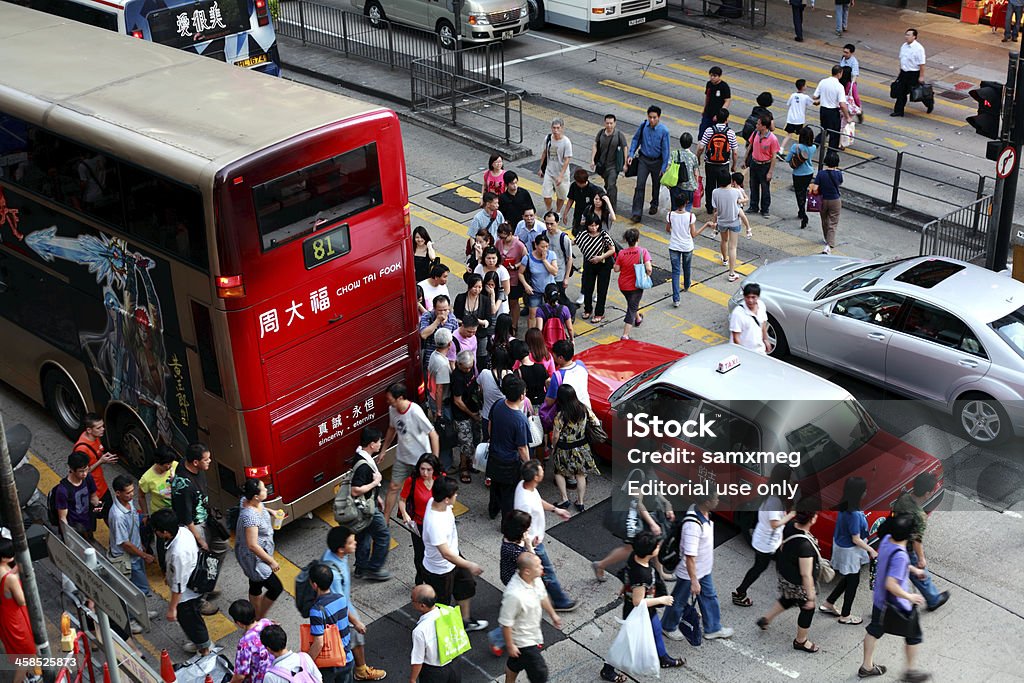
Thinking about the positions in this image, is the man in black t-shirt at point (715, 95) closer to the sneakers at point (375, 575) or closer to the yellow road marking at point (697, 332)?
the yellow road marking at point (697, 332)

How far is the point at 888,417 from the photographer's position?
13.1 m

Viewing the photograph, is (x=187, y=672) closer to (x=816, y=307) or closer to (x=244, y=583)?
(x=244, y=583)

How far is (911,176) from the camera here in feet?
64.6

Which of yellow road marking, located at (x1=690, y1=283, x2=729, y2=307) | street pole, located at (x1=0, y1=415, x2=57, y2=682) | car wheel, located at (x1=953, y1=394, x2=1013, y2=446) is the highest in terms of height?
street pole, located at (x1=0, y1=415, x2=57, y2=682)

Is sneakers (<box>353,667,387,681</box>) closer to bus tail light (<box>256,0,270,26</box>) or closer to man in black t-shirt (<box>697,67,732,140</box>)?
man in black t-shirt (<box>697,67,732,140</box>)

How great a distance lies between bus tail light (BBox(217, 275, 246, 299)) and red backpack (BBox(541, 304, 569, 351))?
4119 millimetres

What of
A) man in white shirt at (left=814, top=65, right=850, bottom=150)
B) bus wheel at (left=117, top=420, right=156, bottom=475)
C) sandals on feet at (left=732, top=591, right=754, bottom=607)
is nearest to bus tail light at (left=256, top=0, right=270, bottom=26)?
man in white shirt at (left=814, top=65, right=850, bottom=150)

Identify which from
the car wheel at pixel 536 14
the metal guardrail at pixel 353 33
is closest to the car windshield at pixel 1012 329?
the metal guardrail at pixel 353 33

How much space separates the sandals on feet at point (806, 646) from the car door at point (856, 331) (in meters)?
4.29

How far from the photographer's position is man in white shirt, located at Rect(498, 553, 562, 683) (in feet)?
28.9

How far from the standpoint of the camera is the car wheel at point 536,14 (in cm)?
2731

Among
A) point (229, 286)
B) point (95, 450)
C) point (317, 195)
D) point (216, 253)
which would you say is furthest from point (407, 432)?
point (95, 450)

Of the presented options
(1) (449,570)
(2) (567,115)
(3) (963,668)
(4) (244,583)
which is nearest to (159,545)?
(4) (244,583)

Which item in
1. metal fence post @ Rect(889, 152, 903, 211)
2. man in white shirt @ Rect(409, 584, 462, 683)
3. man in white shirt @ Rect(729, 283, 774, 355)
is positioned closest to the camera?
man in white shirt @ Rect(409, 584, 462, 683)
